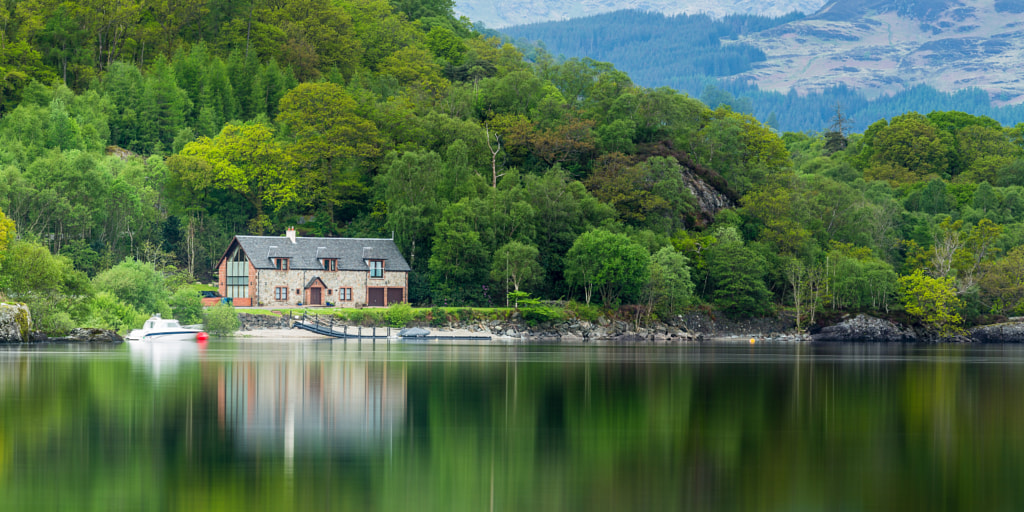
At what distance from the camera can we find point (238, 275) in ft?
283

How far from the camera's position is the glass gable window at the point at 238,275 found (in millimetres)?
85812

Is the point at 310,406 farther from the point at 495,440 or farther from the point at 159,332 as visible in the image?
the point at 159,332

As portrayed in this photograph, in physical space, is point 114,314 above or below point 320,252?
below

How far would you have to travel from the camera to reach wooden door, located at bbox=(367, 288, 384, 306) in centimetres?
8800

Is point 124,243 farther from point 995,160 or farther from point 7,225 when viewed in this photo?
point 995,160

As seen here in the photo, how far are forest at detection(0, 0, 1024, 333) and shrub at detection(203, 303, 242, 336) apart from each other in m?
1.64

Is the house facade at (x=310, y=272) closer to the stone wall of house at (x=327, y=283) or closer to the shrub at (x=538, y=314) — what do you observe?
the stone wall of house at (x=327, y=283)

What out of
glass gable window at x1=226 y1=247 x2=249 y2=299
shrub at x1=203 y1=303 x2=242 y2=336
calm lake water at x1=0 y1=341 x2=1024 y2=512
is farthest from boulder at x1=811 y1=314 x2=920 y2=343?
shrub at x1=203 y1=303 x2=242 y2=336

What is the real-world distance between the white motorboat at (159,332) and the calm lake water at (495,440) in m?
23.2

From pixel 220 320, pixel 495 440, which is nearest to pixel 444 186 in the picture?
pixel 220 320

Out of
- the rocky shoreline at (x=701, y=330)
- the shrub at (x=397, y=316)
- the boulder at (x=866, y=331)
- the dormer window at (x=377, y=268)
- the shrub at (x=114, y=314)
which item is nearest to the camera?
the shrub at (x=114, y=314)

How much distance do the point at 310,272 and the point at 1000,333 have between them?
62.2 metres

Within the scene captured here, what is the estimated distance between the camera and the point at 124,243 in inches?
3615

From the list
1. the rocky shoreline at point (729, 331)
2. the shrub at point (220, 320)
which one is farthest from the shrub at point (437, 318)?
the shrub at point (220, 320)
